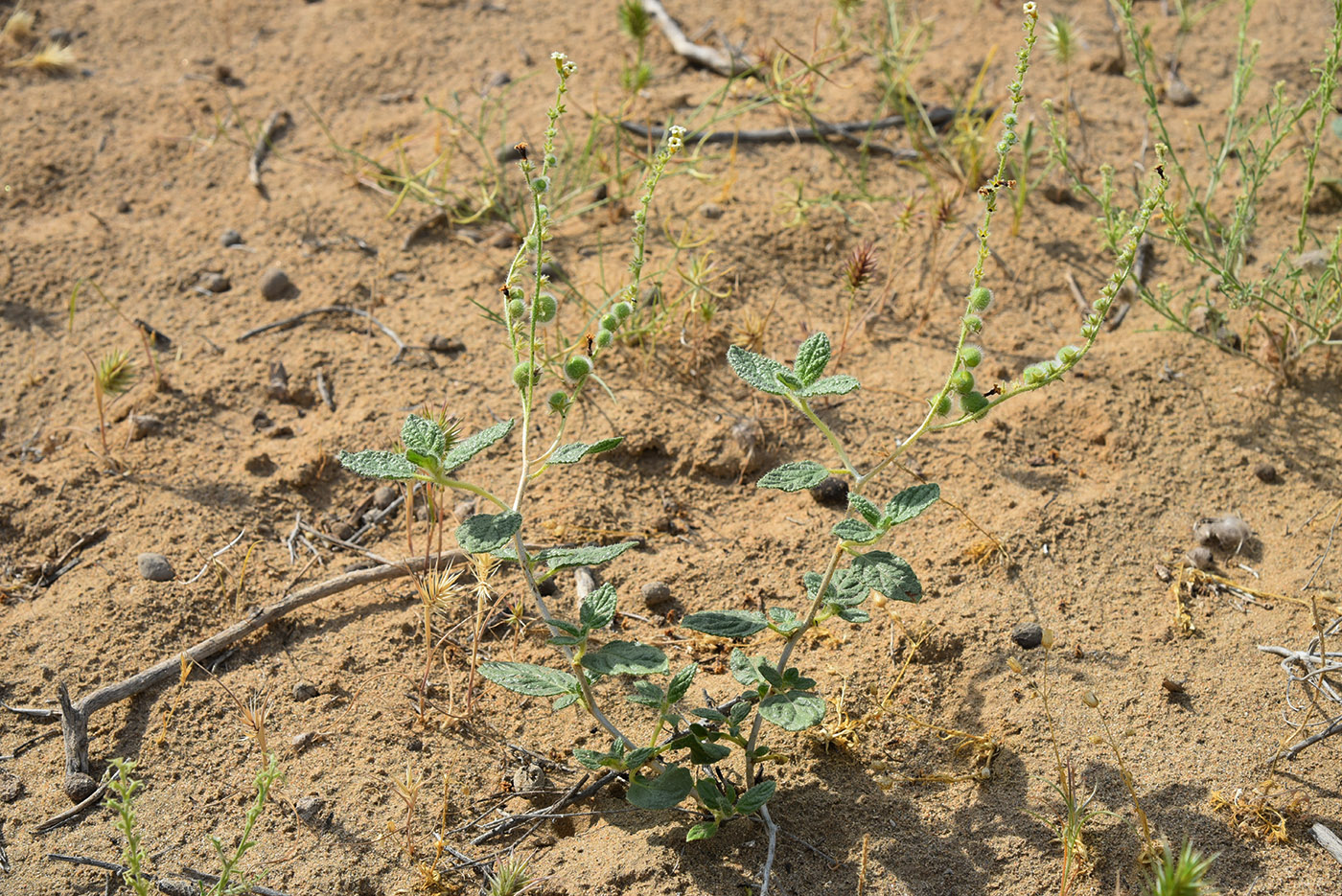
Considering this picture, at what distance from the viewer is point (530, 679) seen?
1.72 metres

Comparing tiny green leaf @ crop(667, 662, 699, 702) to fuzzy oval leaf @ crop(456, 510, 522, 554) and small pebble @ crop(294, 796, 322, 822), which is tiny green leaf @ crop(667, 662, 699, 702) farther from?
small pebble @ crop(294, 796, 322, 822)

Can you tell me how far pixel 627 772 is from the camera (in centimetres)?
183

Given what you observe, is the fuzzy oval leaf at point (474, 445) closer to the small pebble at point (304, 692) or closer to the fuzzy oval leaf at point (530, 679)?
the fuzzy oval leaf at point (530, 679)

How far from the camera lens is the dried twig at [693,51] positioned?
3.59m

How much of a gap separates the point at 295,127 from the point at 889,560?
2833 mm

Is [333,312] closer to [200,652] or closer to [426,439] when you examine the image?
[200,652]

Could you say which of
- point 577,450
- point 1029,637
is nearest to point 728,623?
point 577,450

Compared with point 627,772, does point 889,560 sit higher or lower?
higher

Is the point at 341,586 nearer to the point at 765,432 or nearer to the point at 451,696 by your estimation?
the point at 451,696

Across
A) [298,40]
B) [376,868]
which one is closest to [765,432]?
[376,868]

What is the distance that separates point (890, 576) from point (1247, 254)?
2.02 m

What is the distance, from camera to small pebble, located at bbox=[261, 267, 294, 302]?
116 inches

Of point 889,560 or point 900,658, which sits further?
point 900,658

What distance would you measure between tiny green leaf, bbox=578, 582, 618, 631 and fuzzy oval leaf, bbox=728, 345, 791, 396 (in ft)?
1.36
